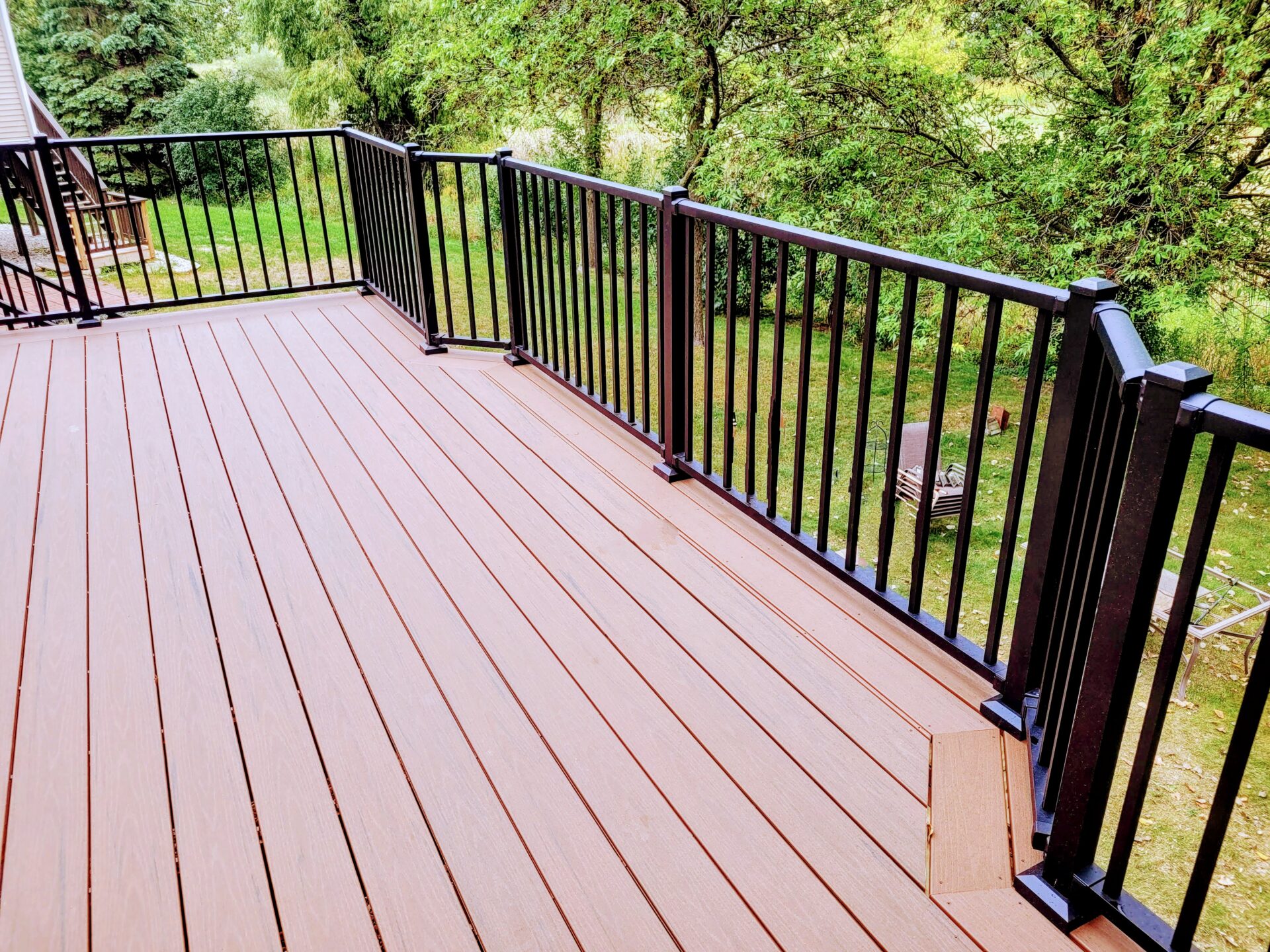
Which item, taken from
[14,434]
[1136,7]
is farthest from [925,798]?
[1136,7]

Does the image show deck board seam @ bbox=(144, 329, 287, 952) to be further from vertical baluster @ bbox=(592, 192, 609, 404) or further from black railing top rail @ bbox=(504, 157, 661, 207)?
black railing top rail @ bbox=(504, 157, 661, 207)

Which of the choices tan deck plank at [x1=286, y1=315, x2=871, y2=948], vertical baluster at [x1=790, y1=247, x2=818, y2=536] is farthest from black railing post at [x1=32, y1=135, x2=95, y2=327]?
vertical baluster at [x1=790, y1=247, x2=818, y2=536]

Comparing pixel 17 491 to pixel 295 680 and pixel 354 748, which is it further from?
pixel 354 748

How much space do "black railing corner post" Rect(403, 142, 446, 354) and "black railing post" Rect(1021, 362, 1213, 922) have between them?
3433 millimetres

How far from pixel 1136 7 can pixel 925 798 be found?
26.3ft

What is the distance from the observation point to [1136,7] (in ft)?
23.7

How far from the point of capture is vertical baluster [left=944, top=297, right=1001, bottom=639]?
1734mm

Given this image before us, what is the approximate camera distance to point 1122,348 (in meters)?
1.30

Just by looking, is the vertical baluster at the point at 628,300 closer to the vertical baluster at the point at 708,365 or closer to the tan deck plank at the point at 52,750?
→ the vertical baluster at the point at 708,365

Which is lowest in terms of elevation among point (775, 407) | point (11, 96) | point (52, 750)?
point (52, 750)

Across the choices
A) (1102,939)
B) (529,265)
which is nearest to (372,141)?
(529,265)

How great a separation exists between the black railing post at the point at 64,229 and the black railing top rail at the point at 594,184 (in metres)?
2.28

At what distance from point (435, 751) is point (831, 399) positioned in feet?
4.37

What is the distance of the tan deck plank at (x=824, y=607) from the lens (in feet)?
6.49
